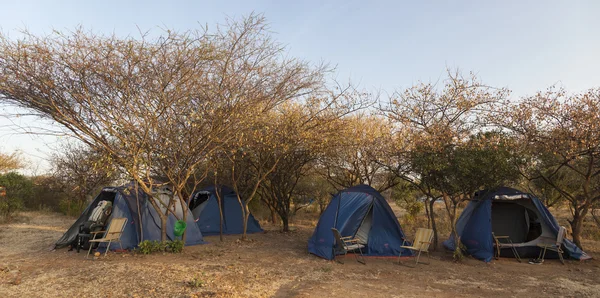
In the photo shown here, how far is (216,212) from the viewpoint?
14281mm

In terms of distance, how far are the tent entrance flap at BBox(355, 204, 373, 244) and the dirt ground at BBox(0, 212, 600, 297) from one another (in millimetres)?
820

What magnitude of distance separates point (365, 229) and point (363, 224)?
0.14 m

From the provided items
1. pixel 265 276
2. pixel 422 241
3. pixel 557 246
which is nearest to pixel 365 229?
pixel 422 241

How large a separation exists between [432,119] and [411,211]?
357 inches

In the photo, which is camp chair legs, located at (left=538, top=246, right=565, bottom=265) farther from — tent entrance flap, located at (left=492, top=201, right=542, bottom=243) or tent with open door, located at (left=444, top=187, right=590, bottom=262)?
tent entrance flap, located at (left=492, top=201, right=542, bottom=243)

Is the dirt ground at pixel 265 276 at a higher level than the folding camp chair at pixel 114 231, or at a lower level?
lower

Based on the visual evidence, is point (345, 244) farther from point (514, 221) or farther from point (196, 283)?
point (514, 221)

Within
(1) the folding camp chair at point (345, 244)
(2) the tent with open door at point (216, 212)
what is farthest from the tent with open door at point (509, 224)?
(2) the tent with open door at point (216, 212)

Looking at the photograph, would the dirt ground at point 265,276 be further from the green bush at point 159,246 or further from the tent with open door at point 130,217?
the tent with open door at point 130,217

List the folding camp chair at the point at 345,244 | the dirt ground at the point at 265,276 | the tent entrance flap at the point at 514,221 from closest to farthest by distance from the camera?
the dirt ground at the point at 265,276
the folding camp chair at the point at 345,244
the tent entrance flap at the point at 514,221

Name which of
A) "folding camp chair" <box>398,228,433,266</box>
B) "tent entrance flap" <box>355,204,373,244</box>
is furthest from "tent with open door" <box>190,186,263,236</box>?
"folding camp chair" <box>398,228,433,266</box>

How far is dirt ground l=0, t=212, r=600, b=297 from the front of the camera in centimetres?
658

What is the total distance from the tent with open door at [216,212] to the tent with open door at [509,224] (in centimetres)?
739

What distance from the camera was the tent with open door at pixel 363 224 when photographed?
10.0 meters
